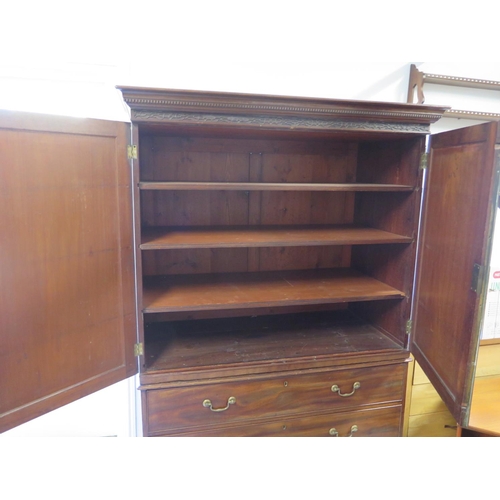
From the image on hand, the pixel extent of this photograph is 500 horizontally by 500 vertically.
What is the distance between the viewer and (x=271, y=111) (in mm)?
1160

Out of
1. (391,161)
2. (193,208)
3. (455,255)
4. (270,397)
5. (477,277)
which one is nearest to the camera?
(477,277)

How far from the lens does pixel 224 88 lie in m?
1.54

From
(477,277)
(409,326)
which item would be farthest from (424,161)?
(409,326)

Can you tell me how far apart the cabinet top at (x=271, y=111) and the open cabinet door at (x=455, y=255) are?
15 centimetres

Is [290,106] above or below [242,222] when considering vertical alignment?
above

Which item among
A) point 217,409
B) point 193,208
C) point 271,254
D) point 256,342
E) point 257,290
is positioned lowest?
point 217,409

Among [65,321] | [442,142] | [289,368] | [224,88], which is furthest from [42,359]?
[442,142]

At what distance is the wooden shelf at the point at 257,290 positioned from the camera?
1307mm

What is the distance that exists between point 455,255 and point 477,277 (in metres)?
0.13

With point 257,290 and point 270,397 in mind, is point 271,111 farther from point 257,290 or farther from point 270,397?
point 270,397

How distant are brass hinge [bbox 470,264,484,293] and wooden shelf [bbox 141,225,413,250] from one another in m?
0.36

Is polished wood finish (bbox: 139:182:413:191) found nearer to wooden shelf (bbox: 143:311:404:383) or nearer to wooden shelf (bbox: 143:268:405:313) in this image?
wooden shelf (bbox: 143:268:405:313)

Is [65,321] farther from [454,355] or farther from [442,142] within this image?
[442,142]

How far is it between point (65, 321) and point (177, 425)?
56cm
